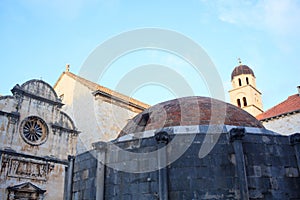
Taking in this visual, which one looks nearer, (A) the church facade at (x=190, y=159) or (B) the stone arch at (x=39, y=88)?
(A) the church facade at (x=190, y=159)

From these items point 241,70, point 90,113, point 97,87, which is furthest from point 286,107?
point 90,113

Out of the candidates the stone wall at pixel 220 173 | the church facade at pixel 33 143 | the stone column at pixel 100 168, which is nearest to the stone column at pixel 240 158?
the stone wall at pixel 220 173

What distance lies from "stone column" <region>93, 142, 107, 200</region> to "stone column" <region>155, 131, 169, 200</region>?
5.71ft

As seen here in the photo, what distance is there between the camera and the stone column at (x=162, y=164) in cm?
666

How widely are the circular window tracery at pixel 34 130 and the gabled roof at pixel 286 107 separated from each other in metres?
18.9

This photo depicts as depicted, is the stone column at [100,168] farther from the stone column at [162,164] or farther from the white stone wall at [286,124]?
the white stone wall at [286,124]

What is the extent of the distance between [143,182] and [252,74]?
37.5 meters

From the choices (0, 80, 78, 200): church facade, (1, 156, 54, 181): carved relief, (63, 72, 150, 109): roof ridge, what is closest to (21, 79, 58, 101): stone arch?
(0, 80, 78, 200): church facade

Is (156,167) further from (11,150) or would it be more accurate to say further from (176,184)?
(11,150)

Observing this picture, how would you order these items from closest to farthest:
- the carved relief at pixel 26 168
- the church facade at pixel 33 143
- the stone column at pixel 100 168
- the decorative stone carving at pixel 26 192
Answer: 1. the stone column at pixel 100 168
2. the decorative stone carving at pixel 26 192
3. the carved relief at pixel 26 168
4. the church facade at pixel 33 143

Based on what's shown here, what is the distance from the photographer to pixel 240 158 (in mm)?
6828

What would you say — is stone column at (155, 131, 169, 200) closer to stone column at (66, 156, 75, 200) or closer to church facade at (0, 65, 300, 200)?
church facade at (0, 65, 300, 200)

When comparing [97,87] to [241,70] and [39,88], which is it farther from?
[241,70]

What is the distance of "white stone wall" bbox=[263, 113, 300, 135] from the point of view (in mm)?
23595
